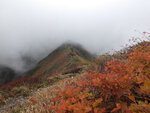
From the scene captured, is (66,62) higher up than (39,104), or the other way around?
(66,62)

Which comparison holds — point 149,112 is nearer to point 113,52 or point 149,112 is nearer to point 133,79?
point 133,79

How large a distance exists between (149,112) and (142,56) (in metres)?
1.55

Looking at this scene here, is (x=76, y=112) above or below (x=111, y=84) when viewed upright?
below

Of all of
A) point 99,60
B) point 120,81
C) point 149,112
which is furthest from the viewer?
point 99,60

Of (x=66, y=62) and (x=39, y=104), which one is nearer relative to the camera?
(x=39, y=104)

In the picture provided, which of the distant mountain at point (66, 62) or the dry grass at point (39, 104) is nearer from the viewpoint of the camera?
the dry grass at point (39, 104)

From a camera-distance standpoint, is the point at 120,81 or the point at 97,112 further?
the point at 120,81

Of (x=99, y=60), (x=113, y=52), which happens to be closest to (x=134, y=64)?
(x=99, y=60)

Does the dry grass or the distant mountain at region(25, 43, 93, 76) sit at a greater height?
the distant mountain at region(25, 43, 93, 76)

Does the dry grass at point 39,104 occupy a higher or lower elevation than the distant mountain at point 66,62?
lower

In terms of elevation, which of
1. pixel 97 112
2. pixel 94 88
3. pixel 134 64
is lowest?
pixel 97 112

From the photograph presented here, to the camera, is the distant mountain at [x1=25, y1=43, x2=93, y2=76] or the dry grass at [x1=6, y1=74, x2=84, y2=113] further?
the distant mountain at [x1=25, y1=43, x2=93, y2=76]

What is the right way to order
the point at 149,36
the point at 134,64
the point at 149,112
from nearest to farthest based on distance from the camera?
the point at 149,112 < the point at 134,64 < the point at 149,36

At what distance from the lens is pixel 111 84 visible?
199cm
